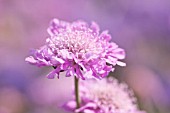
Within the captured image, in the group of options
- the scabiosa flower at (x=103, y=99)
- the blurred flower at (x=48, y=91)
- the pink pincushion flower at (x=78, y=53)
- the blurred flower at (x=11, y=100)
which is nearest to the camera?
the pink pincushion flower at (x=78, y=53)

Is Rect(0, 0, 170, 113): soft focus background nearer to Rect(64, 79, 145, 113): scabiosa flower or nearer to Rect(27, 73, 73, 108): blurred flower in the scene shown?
Rect(27, 73, 73, 108): blurred flower

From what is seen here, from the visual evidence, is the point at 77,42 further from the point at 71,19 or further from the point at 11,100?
the point at 71,19

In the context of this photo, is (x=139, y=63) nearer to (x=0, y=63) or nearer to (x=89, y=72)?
(x=0, y=63)

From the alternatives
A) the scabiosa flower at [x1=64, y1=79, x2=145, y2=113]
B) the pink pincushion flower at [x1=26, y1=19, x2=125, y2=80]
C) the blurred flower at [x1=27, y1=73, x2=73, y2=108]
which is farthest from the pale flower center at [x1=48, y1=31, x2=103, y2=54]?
the blurred flower at [x1=27, y1=73, x2=73, y2=108]

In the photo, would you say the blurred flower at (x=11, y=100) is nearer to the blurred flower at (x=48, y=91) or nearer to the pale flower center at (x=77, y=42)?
the blurred flower at (x=48, y=91)

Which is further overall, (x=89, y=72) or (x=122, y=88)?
(x=122, y=88)

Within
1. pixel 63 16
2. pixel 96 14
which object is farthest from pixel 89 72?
pixel 96 14

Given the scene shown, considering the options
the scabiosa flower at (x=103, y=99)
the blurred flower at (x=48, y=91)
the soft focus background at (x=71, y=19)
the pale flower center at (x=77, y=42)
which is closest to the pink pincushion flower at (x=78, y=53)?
the pale flower center at (x=77, y=42)

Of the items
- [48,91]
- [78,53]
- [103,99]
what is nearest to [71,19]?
[48,91]
